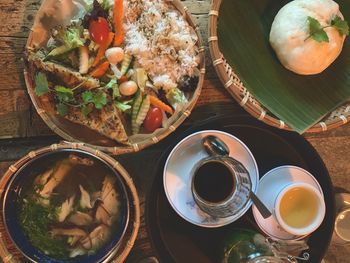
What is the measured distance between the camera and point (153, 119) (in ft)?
5.99

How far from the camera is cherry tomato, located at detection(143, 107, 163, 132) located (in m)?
1.83

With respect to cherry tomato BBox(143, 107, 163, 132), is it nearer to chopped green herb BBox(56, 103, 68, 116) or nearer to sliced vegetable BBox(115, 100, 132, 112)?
sliced vegetable BBox(115, 100, 132, 112)

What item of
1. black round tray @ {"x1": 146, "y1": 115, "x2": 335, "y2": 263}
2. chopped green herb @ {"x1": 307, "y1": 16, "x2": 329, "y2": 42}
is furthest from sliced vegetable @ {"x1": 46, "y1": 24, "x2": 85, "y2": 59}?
chopped green herb @ {"x1": 307, "y1": 16, "x2": 329, "y2": 42}

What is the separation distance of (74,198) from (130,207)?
22cm

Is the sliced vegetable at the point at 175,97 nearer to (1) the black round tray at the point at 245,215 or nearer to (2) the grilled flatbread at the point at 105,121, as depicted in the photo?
(1) the black round tray at the point at 245,215

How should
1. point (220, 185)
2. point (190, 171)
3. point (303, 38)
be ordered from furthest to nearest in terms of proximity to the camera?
point (303, 38)
point (190, 171)
point (220, 185)

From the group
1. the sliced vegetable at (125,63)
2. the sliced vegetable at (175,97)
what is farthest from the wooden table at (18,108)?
the sliced vegetable at (125,63)

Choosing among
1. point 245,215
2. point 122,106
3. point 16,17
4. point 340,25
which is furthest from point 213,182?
point 16,17

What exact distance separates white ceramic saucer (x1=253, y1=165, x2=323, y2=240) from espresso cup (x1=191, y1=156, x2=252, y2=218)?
0.13 meters

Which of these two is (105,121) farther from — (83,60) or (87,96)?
(83,60)

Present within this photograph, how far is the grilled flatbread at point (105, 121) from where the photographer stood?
177 centimetres

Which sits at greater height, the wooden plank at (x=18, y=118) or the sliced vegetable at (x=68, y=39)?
the sliced vegetable at (x=68, y=39)

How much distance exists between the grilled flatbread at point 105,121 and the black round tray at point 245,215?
184 millimetres

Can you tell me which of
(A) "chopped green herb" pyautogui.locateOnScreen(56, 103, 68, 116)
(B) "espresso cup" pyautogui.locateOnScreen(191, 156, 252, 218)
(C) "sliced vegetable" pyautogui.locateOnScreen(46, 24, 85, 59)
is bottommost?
(B) "espresso cup" pyautogui.locateOnScreen(191, 156, 252, 218)
